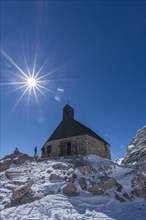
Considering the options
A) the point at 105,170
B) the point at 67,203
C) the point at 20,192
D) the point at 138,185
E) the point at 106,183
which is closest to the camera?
the point at 67,203

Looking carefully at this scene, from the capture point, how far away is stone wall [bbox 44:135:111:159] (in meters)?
25.6

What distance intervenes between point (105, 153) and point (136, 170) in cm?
1386

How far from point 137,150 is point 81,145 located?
8.85 metres

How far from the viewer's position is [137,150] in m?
27.8

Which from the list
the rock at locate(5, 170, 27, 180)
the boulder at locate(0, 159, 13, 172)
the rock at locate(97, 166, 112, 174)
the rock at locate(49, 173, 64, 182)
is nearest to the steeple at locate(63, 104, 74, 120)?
the boulder at locate(0, 159, 13, 172)

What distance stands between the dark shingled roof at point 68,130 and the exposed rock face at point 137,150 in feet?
19.3

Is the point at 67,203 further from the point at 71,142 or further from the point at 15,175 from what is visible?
the point at 71,142

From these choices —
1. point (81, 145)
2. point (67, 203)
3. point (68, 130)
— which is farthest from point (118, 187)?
point (68, 130)

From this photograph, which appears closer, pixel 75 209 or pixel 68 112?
pixel 75 209

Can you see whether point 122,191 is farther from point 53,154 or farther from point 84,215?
point 53,154

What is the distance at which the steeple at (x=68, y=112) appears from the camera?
31628 mm

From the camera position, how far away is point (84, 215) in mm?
8867

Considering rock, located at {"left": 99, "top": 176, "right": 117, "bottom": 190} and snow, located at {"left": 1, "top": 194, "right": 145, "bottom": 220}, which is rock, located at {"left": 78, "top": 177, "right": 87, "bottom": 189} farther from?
rock, located at {"left": 99, "top": 176, "right": 117, "bottom": 190}

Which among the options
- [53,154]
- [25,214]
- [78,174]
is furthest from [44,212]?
[53,154]
